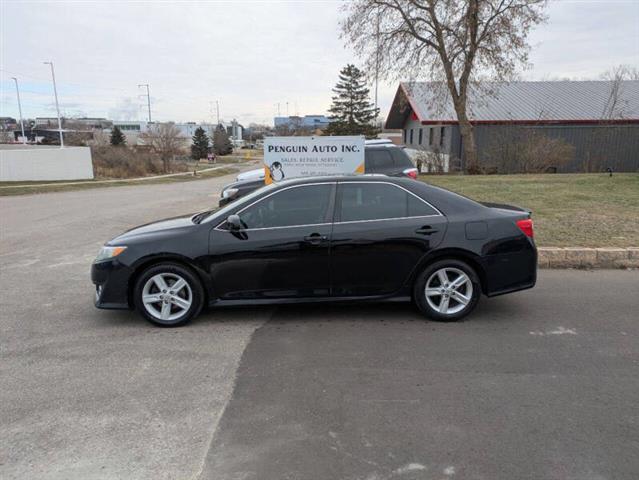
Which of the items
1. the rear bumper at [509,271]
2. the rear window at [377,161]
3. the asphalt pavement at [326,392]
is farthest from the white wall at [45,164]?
the rear bumper at [509,271]

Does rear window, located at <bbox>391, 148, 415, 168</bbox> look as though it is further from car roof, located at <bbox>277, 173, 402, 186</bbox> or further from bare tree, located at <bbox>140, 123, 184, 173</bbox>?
bare tree, located at <bbox>140, 123, 184, 173</bbox>

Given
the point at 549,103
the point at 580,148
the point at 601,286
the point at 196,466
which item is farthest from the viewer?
the point at 549,103

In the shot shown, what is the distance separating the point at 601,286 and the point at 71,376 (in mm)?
5936

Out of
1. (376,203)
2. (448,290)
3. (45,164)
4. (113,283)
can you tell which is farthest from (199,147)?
(448,290)

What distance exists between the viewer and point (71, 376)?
12.6 feet

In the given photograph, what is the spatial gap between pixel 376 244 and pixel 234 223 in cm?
144

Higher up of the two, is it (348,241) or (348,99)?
(348,99)

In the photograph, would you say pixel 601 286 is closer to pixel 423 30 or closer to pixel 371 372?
pixel 371 372

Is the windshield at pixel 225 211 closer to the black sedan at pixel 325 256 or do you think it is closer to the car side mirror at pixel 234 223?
the black sedan at pixel 325 256

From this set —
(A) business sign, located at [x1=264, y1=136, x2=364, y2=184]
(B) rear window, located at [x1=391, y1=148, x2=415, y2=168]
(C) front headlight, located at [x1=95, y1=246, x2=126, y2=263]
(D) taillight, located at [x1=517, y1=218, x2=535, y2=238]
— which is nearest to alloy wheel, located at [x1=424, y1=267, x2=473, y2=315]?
(D) taillight, located at [x1=517, y1=218, x2=535, y2=238]

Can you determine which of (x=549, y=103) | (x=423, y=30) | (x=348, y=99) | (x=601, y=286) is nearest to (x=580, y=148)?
(x=549, y=103)

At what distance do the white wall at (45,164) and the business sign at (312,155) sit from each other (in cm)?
2572

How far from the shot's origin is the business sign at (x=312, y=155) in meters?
9.71

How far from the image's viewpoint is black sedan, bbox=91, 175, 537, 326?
4.82 meters
